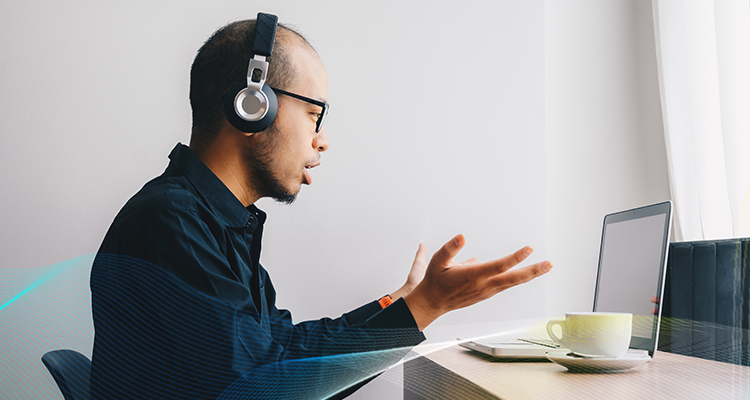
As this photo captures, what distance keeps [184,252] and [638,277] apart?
2.58 ft

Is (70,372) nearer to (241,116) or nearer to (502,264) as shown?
(241,116)

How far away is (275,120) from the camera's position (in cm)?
93

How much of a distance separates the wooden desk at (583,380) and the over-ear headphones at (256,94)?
1.63 ft

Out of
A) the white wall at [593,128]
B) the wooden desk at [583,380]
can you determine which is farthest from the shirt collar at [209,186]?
the white wall at [593,128]

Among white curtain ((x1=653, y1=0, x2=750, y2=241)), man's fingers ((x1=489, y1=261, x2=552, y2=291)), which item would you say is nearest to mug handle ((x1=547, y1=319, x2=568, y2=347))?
man's fingers ((x1=489, y1=261, x2=552, y2=291))

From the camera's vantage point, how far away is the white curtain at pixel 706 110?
129cm

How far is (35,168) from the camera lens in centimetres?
129

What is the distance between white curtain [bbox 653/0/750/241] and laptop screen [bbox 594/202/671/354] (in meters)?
0.40

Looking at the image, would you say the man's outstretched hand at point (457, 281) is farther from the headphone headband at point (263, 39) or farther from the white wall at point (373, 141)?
the white wall at point (373, 141)

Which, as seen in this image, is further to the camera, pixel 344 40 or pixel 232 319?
pixel 344 40

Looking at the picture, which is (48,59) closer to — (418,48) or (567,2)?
(418,48)

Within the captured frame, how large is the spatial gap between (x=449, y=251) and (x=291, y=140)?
400 millimetres

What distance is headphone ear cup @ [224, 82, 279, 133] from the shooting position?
2.76 feet

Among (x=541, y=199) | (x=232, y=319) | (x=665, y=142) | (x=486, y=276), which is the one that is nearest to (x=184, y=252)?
(x=232, y=319)
